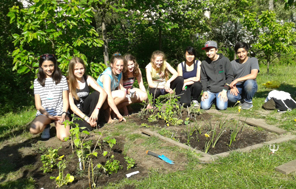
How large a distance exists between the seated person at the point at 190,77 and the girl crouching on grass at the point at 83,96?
1.88 meters

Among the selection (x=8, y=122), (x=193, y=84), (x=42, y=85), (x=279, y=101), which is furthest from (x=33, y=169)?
(x=279, y=101)

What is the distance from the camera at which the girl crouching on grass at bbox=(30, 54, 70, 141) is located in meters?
4.53

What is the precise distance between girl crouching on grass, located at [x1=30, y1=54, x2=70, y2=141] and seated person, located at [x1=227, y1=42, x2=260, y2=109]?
3.30 meters

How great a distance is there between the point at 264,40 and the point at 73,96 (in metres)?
6.56

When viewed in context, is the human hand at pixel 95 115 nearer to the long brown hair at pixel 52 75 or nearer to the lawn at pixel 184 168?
the lawn at pixel 184 168

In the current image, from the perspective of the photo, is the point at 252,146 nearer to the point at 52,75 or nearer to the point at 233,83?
the point at 233,83

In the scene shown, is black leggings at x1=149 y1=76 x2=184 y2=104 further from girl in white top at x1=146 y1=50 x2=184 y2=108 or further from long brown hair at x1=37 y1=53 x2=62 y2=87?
long brown hair at x1=37 y1=53 x2=62 y2=87

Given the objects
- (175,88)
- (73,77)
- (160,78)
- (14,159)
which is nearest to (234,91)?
(175,88)

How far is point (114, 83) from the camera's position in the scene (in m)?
5.22

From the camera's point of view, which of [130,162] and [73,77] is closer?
[130,162]

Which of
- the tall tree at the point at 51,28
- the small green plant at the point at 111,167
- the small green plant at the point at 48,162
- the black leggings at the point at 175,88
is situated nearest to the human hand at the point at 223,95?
the black leggings at the point at 175,88

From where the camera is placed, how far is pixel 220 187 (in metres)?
Result: 2.83

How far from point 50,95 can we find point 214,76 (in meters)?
3.23

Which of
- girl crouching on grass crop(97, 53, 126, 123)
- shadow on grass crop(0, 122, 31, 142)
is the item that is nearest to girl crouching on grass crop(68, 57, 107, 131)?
girl crouching on grass crop(97, 53, 126, 123)
